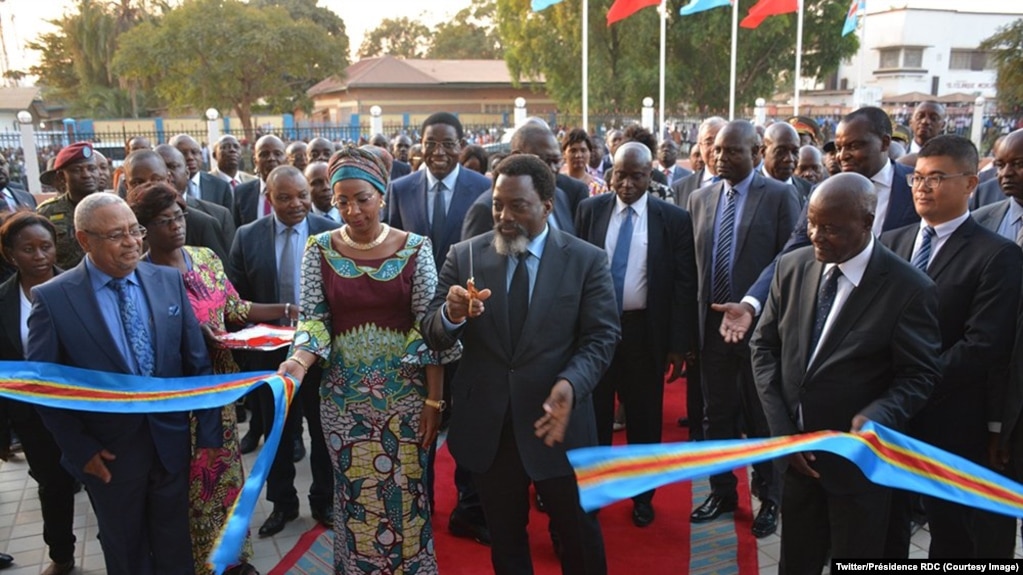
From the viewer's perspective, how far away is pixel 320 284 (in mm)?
3346

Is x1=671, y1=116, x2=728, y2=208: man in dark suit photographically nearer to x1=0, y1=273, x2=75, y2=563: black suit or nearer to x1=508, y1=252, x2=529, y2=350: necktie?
x1=508, y1=252, x2=529, y2=350: necktie

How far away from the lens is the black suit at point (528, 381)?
10.00 ft

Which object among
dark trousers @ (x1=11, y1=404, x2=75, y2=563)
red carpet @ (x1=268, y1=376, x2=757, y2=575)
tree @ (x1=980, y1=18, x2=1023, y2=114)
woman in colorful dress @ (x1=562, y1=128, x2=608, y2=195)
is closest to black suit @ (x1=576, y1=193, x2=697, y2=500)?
red carpet @ (x1=268, y1=376, x2=757, y2=575)

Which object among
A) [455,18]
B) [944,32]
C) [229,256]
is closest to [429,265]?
[229,256]

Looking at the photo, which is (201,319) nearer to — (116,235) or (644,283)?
(116,235)

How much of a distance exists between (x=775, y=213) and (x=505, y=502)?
2.32m

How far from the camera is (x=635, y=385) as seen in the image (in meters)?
4.56

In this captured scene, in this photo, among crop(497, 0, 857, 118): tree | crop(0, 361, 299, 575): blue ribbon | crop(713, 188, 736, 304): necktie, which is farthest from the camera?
crop(497, 0, 857, 118): tree

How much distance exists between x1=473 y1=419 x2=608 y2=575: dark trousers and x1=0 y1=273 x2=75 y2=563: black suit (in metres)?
2.46

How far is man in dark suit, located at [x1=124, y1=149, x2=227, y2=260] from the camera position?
473cm

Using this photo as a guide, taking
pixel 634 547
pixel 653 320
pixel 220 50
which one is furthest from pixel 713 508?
pixel 220 50

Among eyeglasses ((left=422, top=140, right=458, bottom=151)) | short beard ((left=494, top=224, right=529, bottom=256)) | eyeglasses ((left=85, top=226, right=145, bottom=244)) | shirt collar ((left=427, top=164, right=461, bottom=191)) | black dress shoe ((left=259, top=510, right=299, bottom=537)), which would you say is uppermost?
eyeglasses ((left=422, top=140, right=458, bottom=151))

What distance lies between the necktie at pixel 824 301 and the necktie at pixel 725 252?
1.44 metres

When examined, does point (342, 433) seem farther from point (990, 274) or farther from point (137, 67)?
point (137, 67)
